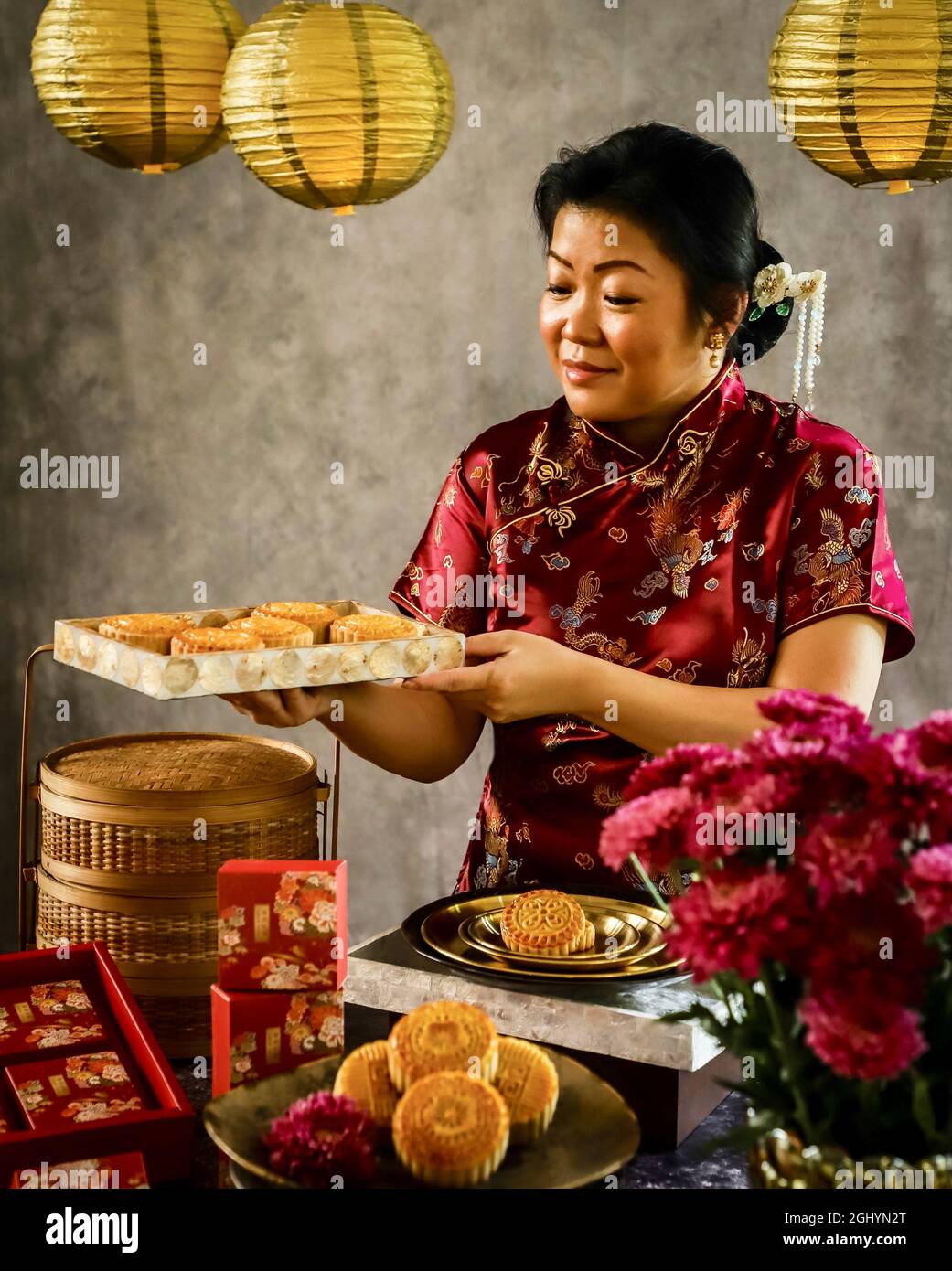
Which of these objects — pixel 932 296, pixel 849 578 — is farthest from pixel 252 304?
pixel 849 578

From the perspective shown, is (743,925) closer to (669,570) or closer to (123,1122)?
(123,1122)

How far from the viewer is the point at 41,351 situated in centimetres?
374

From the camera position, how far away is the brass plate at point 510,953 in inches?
51.3

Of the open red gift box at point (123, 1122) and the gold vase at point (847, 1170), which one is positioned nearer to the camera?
the gold vase at point (847, 1170)

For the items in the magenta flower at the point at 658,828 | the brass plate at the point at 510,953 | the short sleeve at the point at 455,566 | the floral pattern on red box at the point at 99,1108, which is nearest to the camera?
the magenta flower at the point at 658,828

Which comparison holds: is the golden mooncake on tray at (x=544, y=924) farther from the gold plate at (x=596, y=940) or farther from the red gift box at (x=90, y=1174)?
the red gift box at (x=90, y=1174)

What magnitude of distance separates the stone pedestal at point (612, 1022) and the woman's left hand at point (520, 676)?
0.48 metres

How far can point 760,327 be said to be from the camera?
2.01 m

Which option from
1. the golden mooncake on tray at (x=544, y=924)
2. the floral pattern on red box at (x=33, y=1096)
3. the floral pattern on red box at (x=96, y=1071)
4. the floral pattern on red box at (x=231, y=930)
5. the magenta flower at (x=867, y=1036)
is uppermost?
the magenta flower at (x=867, y=1036)

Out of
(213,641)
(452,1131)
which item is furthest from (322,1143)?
(213,641)

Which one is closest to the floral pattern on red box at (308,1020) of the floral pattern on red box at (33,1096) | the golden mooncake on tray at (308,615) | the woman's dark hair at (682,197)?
the floral pattern on red box at (33,1096)

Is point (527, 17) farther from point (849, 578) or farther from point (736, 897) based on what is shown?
point (736, 897)

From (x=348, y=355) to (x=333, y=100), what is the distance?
Result: 6.54 ft

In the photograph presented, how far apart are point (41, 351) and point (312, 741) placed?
4.10ft
